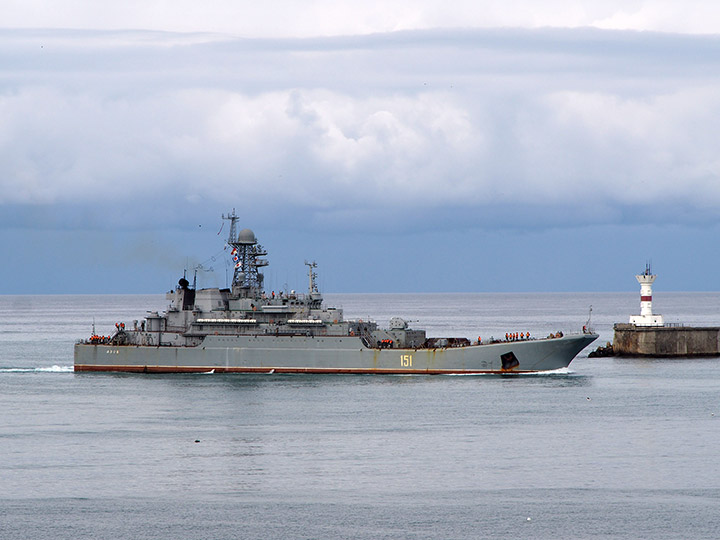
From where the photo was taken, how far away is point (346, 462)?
40.1 m

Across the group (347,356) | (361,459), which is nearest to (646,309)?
(347,356)

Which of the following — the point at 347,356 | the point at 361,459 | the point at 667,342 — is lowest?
the point at 361,459

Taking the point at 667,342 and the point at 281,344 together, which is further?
the point at 667,342

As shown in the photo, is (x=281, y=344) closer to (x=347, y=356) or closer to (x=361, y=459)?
(x=347, y=356)

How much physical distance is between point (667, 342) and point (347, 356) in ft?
Result: 102

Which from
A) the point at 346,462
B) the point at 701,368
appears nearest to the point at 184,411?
the point at 346,462

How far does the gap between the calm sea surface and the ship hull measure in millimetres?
1316

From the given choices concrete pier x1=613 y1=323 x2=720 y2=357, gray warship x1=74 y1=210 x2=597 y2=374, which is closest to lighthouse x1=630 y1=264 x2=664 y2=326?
concrete pier x1=613 y1=323 x2=720 y2=357

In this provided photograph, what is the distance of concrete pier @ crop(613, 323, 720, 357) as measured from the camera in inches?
3344

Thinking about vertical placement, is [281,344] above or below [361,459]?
above

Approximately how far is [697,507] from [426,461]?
10.4m

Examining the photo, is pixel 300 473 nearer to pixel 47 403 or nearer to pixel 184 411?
pixel 184 411

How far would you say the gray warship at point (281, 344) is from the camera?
66.6 meters

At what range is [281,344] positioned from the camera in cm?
6769
